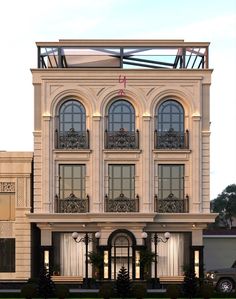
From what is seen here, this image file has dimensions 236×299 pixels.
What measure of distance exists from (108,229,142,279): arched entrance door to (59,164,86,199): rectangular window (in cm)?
299

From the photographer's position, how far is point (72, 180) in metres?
51.8

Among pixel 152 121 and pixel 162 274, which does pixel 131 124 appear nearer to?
pixel 152 121

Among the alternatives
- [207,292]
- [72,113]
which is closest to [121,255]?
[72,113]

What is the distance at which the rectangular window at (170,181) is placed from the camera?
5197cm

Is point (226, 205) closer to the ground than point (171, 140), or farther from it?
closer to the ground

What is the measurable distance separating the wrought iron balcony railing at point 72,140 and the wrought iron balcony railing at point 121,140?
1.16 m

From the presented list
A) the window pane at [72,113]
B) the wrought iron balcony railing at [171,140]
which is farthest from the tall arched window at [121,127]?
the window pane at [72,113]

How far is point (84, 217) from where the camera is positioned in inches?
2024

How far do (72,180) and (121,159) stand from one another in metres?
2.95

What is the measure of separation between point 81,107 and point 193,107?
623 centimetres

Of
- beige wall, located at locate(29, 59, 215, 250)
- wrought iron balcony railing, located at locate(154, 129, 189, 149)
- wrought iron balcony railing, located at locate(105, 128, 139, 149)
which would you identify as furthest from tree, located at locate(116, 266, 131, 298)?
wrought iron balcony railing, located at locate(154, 129, 189, 149)

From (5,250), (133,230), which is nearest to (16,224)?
(5,250)

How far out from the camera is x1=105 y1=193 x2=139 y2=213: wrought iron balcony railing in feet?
169

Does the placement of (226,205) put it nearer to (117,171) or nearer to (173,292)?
(117,171)
